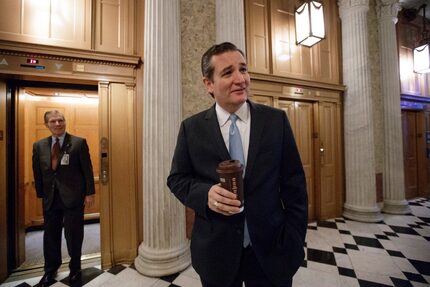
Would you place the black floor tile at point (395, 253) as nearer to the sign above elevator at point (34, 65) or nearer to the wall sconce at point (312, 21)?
the wall sconce at point (312, 21)

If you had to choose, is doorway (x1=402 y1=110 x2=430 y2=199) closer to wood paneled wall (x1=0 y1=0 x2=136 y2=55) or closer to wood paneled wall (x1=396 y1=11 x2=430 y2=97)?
wood paneled wall (x1=396 y1=11 x2=430 y2=97)

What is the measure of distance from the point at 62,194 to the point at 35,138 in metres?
2.37

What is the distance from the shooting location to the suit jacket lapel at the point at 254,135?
934 mm

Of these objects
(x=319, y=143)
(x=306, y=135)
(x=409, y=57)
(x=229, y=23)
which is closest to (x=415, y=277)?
(x=319, y=143)

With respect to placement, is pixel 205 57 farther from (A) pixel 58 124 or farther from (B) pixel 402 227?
(B) pixel 402 227

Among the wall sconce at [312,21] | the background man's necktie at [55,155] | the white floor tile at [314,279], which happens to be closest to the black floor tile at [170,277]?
the white floor tile at [314,279]

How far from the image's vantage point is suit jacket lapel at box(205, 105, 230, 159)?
95cm

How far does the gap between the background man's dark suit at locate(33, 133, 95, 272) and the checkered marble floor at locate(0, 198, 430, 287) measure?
38 cm

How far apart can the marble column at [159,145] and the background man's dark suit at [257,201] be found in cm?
142

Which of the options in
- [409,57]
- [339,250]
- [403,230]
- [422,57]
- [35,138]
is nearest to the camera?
[339,250]

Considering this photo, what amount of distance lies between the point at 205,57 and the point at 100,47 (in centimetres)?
216

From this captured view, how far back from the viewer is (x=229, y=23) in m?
2.83

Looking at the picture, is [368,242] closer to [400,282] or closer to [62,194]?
[400,282]

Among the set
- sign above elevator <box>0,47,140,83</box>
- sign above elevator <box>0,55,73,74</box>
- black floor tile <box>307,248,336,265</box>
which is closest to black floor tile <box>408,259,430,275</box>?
black floor tile <box>307,248,336,265</box>
